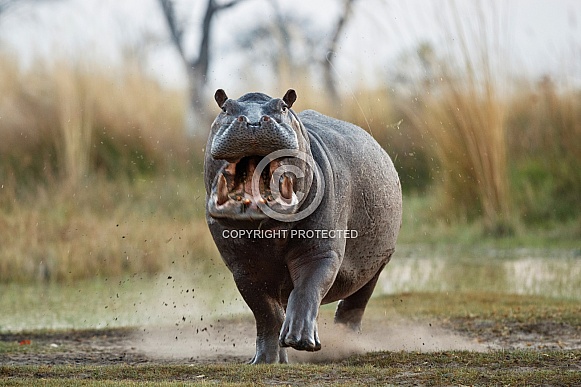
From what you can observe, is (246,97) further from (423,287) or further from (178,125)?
(178,125)

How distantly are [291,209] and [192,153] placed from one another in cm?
816

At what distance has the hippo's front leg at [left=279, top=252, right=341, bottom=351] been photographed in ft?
13.7

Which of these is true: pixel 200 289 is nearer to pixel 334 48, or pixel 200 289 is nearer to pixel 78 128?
pixel 78 128

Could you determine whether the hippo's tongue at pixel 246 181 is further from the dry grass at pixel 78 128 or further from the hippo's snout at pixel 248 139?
the dry grass at pixel 78 128

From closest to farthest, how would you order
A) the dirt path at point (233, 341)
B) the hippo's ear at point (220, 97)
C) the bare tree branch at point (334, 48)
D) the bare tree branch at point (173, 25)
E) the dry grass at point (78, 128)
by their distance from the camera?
the hippo's ear at point (220, 97) < the dirt path at point (233, 341) < the dry grass at point (78, 128) < the bare tree branch at point (334, 48) < the bare tree branch at point (173, 25)

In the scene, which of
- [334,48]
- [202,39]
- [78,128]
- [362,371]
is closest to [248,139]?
[362,371]

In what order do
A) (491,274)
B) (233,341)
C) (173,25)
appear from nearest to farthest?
(233,341)
(491,274)
(173,25)

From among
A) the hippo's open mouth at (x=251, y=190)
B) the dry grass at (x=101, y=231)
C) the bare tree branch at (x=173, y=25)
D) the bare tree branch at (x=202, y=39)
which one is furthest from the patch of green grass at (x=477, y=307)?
the bare tree branch at (x=173, y=25)

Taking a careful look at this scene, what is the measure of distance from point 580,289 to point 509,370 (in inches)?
144

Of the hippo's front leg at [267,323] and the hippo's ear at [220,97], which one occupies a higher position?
the hippo's ear at [220,97]

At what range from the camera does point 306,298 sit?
4324 mm

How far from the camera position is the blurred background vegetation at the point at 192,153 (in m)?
9.43

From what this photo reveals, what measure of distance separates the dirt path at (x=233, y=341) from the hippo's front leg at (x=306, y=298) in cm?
89

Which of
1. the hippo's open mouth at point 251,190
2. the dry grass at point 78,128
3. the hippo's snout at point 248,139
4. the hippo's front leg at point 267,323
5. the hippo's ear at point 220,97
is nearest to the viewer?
the hippo's snout at point 248,139
